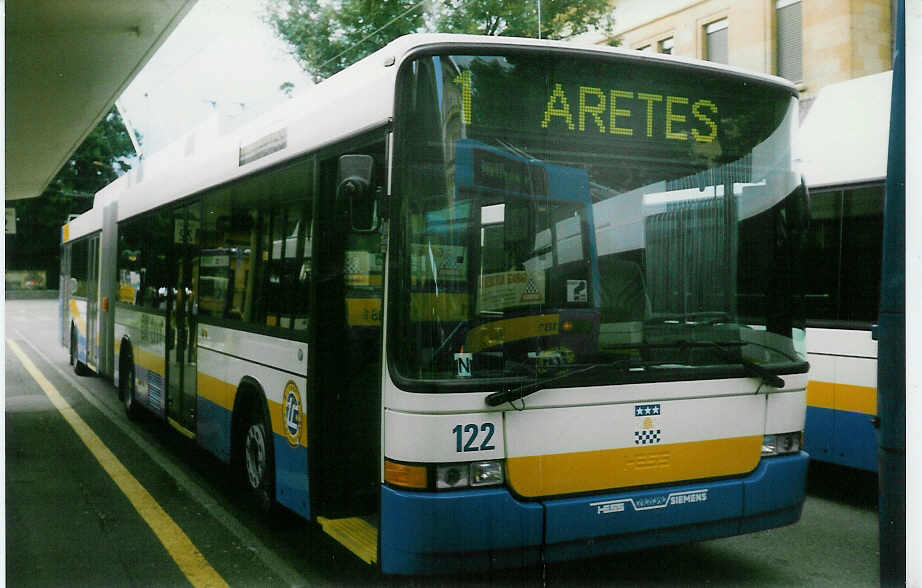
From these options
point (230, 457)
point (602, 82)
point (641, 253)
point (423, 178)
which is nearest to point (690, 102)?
point (602, 82)

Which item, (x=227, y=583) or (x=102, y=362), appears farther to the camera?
(x=102, y=362)

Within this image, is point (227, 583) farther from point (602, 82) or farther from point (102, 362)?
point (102, 362)

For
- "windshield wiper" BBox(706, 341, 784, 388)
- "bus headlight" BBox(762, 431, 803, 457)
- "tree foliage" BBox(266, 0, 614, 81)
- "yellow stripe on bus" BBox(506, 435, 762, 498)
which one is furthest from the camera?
"tree foliage" BBox(266, 0, 614, 81)

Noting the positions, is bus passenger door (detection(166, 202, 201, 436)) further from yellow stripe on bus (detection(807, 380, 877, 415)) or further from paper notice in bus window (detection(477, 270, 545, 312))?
yellow stripe on bus (detection(807, 380, 877, 415))

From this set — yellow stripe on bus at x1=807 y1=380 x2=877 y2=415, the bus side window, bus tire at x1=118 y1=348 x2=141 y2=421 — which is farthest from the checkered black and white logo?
bus tire at x1=118 y1=348 x2=141 y2=421

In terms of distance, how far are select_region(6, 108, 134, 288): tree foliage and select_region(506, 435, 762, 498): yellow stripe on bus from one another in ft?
26.2

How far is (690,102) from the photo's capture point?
4.62 m

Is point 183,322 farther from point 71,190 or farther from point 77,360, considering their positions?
point 77,360

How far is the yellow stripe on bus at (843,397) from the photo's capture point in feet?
21.4

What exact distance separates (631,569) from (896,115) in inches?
111

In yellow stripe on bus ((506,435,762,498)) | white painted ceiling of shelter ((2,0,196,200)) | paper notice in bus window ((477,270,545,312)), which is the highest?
white painted ceiling of shelter ((2,0,196,200))

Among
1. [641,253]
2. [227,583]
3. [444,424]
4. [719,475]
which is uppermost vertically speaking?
[641,253]

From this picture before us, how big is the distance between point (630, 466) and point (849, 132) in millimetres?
3971

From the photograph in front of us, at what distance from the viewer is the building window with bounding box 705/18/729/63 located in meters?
11.9
